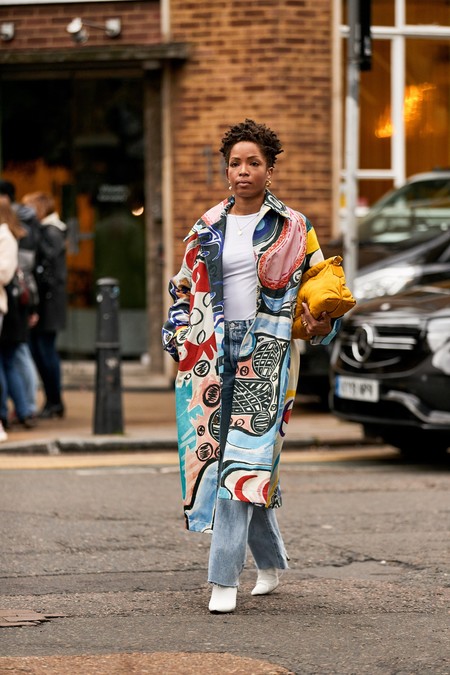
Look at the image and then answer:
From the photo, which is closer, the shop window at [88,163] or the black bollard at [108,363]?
the black bollard at [108,363]

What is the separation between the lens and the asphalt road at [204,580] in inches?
189

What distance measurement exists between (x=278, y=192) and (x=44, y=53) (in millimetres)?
2634

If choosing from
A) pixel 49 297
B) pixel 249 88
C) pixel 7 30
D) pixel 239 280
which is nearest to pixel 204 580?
pixel 239 280

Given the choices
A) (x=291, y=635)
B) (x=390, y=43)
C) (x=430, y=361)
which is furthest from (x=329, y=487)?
(x=390, y=43)

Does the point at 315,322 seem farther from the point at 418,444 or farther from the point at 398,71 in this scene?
the point at 398,71

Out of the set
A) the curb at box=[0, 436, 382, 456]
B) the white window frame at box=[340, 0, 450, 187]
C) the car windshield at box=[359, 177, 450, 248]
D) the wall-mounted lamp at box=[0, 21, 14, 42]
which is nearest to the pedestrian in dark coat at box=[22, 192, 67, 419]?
the curb at box=[0, 436, 382, 456]

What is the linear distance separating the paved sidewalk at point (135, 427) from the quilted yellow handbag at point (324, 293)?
17.2 ft

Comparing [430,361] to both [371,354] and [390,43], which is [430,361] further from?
[390,43]

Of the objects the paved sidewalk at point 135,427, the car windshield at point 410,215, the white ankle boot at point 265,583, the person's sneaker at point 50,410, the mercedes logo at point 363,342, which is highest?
the car windshield at point 410,215

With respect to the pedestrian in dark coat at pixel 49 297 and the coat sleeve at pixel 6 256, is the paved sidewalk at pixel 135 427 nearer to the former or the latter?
the pedestrian in dark coat at pixel 49 297

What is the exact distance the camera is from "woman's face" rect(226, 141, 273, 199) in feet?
17.8

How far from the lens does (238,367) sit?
17.8 ft

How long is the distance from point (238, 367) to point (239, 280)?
0.32 m

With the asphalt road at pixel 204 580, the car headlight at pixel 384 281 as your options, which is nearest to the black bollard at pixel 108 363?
the asphalt road at pixel 204 580
